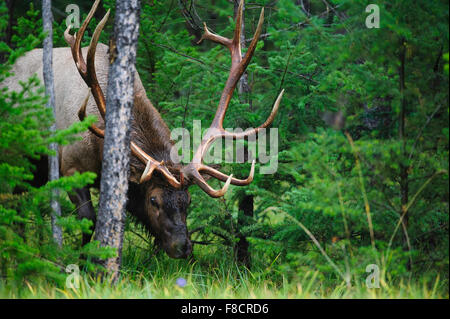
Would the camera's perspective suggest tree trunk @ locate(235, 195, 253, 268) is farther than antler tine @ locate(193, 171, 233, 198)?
Yes

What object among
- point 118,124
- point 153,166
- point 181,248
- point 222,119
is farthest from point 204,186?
point 118,124

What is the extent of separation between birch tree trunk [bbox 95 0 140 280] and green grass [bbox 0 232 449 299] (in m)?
0.49

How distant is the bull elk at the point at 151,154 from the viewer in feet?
16.7

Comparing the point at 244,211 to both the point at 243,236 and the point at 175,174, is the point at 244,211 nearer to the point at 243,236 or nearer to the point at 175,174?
the point at 243,236

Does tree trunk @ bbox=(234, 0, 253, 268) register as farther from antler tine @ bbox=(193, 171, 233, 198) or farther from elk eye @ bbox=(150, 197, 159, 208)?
elk eye @ bbox=(150, 197, 159, 208)

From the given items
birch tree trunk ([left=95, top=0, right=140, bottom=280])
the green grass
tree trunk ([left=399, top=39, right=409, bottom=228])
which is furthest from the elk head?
tree trunk ([left=399, top=39, right=409, bottom=228])

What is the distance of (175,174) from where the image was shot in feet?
17.6

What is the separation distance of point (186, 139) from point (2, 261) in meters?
2.37

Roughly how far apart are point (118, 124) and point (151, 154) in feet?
4.50

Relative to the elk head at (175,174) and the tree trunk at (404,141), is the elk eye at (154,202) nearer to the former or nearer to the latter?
the elk head at (175,174)

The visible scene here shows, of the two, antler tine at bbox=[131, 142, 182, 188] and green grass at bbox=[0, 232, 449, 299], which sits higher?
antler tine at bbox=[131, 142, 182, 188]

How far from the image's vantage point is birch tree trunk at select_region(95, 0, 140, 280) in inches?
166
